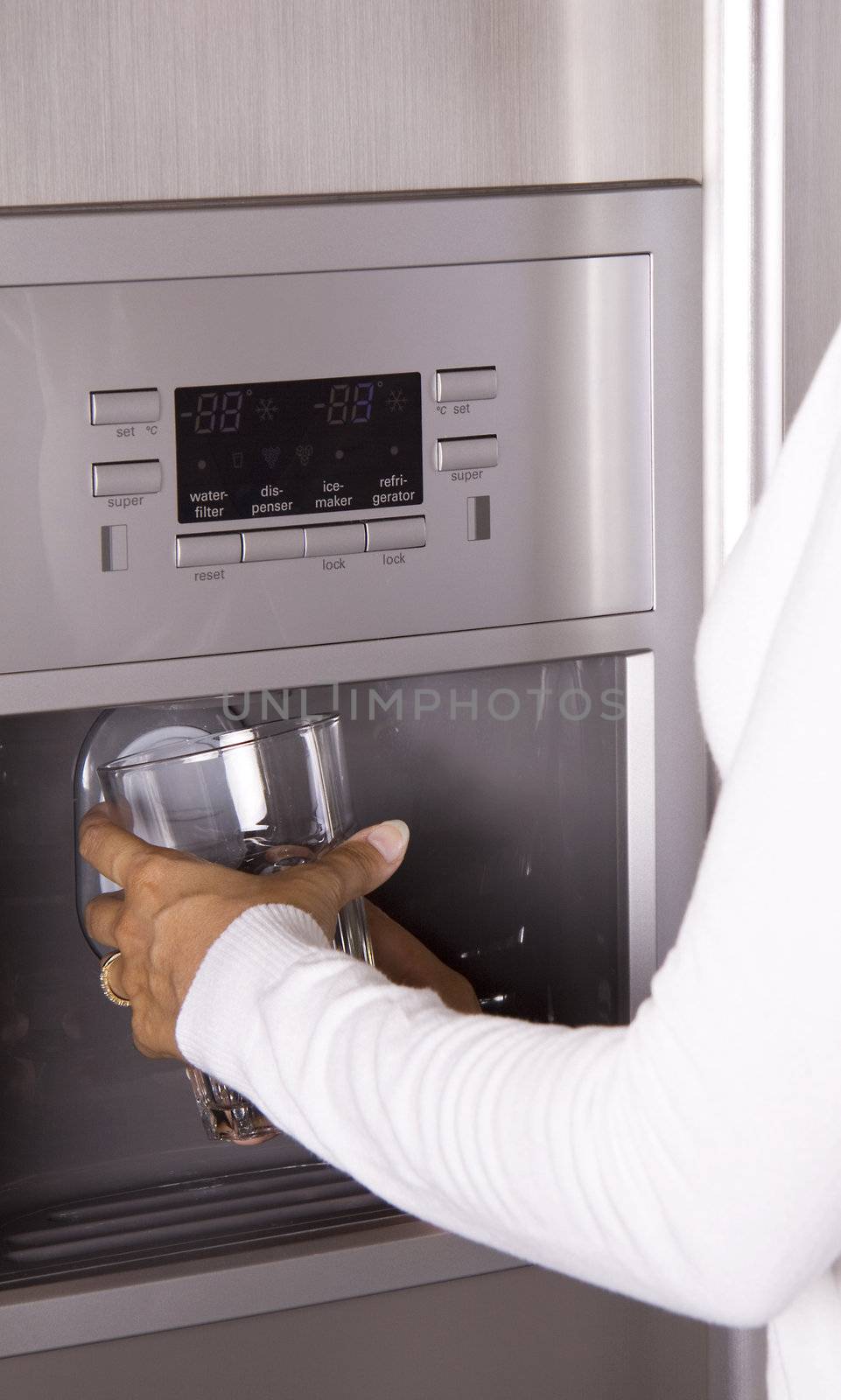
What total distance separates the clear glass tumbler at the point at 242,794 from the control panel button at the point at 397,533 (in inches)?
3.4

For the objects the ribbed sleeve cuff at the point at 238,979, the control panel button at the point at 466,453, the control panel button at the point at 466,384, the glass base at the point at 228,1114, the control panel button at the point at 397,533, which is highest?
the control panel button at the point at 466,384

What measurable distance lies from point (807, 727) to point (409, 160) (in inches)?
15.1

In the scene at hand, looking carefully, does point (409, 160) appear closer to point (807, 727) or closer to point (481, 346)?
point (481, 346)

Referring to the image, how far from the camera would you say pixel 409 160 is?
0.63 meters

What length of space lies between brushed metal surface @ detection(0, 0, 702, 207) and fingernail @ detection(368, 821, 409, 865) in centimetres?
29

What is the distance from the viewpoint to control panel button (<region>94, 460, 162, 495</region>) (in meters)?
0.61

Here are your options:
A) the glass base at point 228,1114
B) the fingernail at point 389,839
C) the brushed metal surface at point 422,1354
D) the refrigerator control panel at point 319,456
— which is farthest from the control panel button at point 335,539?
the brushed metal surface at point 422,1354

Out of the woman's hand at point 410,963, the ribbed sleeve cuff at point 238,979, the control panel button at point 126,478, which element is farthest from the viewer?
the woman's hand at point 410,963

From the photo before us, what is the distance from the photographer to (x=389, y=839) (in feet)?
2.15

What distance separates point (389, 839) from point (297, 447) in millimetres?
185

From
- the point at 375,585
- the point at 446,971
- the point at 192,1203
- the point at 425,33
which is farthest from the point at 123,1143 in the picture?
the point at 425,33

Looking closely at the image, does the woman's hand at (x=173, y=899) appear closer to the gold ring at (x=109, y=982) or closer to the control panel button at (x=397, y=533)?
the gold ring at (x=109, y=982)

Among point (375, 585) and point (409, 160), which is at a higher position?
point (409, 160)

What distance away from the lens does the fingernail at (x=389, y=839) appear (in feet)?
2.14
